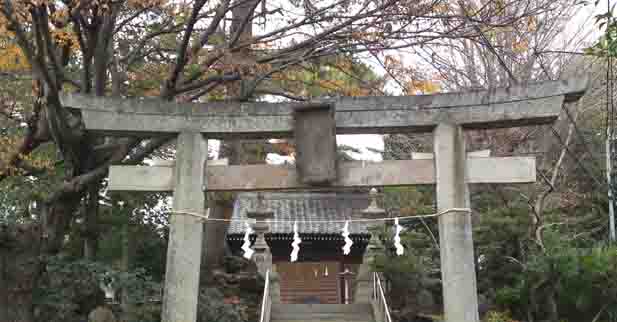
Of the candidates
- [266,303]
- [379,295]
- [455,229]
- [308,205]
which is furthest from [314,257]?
[455,229]

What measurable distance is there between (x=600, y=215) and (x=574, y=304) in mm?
4480

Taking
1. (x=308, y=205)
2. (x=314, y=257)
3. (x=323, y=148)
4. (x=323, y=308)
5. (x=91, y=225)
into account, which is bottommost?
(x=323, y=308)

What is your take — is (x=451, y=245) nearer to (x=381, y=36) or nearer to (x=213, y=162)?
(x=213, y=162)

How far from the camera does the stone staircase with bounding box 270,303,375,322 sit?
1342 centimetres

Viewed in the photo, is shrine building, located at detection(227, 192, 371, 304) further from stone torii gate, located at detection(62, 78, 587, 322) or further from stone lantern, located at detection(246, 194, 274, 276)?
stone torii gate, located at detection(62, 78, 587, 322)

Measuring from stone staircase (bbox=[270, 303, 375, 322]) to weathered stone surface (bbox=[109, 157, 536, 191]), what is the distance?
279 inches

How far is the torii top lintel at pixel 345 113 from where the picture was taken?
674 cm

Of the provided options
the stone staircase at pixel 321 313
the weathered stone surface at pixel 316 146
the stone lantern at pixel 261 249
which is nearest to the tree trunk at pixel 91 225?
the stone lantern at pixel 261 249

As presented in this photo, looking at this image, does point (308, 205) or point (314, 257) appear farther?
point (308, 205)

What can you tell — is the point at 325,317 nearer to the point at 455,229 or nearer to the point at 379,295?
the point at 379,295

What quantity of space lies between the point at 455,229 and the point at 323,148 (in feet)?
5.75

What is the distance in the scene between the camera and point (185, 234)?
6.91 meters

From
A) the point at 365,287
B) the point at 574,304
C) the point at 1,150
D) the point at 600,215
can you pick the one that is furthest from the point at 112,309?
the point at 600,215

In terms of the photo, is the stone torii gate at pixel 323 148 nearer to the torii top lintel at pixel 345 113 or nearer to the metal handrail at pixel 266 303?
the torii top lintel at pixel 345 113
